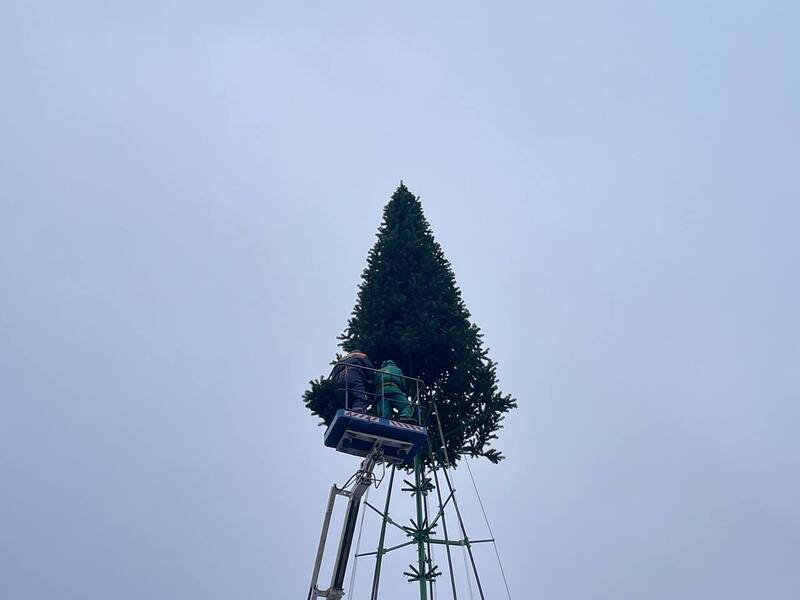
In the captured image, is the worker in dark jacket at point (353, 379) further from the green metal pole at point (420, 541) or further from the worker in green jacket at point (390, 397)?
the green metal pole at point (420, 541)

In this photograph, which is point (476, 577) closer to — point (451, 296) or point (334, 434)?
point (334, 434)

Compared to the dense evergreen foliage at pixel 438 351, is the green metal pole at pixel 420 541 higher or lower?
lower

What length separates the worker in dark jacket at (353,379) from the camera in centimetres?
1936

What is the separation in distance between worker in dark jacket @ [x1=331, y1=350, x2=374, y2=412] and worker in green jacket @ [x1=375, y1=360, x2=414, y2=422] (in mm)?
344

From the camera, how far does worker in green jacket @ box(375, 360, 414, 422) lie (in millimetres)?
19484

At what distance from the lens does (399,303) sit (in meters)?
22.5

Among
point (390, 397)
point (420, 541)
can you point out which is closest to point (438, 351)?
point (390, 397)

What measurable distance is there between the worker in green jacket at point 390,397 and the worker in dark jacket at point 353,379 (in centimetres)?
34

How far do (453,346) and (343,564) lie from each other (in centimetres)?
799

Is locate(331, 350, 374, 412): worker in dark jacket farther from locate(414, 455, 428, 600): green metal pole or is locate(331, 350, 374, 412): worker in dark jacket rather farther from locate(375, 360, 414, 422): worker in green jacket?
locate(414, 455, 428, 600): green metal pole

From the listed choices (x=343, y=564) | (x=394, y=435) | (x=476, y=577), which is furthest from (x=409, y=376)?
(x=343, y=564)

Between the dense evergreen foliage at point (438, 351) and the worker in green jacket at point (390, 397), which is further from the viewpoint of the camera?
the dense evergreen foliage at point (438, 351)

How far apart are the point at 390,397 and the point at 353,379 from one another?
1.03 m

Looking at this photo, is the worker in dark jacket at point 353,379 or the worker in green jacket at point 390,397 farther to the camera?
the worker in green jacket at point 390,397
